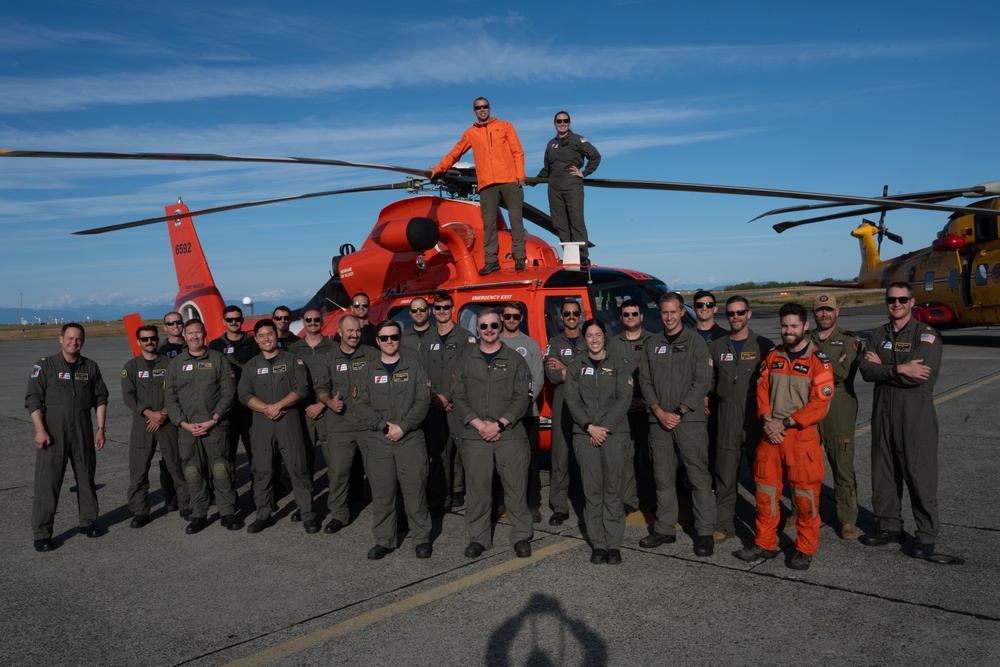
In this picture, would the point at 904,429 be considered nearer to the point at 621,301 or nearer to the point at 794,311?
the point at 794,311

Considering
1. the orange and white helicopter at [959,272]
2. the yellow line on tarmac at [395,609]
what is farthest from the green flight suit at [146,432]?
the orange and white helicopter at [959,272]

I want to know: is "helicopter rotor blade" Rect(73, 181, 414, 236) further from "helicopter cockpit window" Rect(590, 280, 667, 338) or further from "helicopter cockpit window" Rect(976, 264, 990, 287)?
"helicopter cockpit window" Rect(976, 264, 990, 287)

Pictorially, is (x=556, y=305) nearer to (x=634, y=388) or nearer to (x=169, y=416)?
(x=634, y=388)

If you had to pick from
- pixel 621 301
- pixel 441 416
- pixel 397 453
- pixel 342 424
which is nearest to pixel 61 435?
pixel 342 424

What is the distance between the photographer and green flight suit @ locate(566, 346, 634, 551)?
5031 mm

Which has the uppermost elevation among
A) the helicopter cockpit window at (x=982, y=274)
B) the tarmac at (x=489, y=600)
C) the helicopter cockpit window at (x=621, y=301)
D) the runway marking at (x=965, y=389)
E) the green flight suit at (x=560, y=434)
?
the helicopter cockpit window at (x=621, y=301)

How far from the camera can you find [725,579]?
4.59m

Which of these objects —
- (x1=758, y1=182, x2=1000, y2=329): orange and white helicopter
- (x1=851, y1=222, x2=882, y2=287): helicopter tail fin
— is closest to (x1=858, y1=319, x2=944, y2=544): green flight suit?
(x1=758, y1=182, x2=1000, y2=329): orange and white helicopter

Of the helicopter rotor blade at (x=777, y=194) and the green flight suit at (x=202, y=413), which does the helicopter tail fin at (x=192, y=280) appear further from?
the helicopter rotor blade at (x=777, y=194)

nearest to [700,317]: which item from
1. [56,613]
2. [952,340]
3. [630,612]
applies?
[630,612]

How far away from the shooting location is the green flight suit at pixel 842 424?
5160 millimetres

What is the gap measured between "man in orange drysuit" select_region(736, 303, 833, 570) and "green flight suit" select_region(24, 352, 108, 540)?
5.11 meters

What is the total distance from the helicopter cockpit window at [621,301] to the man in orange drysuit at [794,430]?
212cm

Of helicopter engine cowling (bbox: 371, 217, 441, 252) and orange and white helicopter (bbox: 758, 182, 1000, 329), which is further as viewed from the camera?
orange and white helicopter (bbox: 758, 182, 1000, 329)
